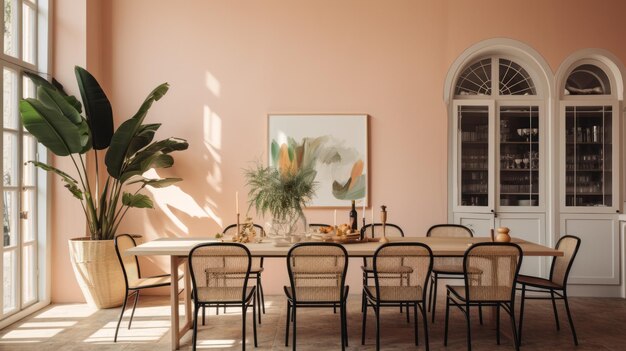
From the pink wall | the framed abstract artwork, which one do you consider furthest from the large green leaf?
the framed abstract artwork

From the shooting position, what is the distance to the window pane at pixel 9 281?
15.9 feet

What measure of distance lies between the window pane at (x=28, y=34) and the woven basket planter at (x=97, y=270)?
2.20m

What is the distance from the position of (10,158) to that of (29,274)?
1.35 m

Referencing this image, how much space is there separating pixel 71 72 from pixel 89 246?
2.13 meters

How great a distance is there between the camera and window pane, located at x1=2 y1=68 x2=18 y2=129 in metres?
4.96

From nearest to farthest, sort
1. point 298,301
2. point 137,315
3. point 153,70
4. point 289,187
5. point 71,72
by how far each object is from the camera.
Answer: point 298,301
point 289,187
point 137,315
point 71,72
point 153,70

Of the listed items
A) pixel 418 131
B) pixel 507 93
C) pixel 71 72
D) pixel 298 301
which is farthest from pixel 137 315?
pixel 507 93

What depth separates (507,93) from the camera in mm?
6207

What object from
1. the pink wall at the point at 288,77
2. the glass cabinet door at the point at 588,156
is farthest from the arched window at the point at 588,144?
the pink wall at the point at 288,77

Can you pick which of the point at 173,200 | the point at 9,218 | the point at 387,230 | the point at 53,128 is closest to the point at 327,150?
the point at 387,230

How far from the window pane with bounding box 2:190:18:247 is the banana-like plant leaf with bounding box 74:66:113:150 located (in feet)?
3.25

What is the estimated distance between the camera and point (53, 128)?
485 cm

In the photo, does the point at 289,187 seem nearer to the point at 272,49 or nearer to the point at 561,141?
the point at 272,49

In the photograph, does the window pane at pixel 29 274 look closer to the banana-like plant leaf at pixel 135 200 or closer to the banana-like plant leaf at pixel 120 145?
the banana-like plant leaf at pixel 135 200
